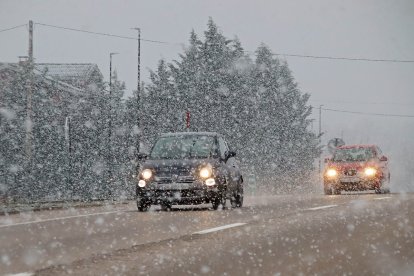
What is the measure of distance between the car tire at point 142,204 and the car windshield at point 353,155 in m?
13.5

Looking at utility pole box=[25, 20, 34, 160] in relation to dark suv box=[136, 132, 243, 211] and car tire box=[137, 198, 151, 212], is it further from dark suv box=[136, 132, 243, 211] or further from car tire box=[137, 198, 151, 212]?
car tire box=[137, 198, 151, 212]

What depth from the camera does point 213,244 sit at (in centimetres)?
987

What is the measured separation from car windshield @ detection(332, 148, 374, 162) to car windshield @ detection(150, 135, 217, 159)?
11642mm

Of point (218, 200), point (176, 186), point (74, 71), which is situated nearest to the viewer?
point (176, 186)

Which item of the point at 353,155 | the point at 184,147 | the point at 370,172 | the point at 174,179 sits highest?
the point at 184,147

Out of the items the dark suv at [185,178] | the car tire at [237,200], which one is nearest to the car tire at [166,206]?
the dark suv at [185,178]

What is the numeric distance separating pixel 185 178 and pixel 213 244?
7.33m

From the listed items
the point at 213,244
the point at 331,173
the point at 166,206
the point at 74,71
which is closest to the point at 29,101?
the point at 331,173

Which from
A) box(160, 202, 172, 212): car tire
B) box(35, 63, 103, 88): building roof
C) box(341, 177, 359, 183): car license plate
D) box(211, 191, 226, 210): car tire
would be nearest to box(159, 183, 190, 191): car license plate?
box(160, 202, 172, 212): car tire

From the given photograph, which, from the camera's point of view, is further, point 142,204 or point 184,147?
point 184,147

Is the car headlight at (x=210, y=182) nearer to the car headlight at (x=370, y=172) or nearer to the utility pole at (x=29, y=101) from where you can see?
the car headlight at (x=370, y=172)

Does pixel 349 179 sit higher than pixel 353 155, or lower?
lower

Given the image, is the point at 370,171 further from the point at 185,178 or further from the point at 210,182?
the point at 185,178

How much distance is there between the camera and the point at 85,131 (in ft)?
131
